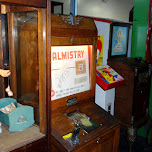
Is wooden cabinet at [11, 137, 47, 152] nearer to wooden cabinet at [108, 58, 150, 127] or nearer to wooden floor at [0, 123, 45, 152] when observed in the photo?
wooden floor at [0, 123, 45, 152]

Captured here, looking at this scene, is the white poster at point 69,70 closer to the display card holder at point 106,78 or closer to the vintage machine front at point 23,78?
the vintage machine front at point 23,78

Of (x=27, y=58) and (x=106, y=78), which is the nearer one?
(x=27, y=58)

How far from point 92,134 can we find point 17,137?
2.05 ft

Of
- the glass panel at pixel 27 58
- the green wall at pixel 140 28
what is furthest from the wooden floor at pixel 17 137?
the green wall at pixel 140 28

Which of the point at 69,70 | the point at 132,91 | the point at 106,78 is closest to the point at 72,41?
the point at 69,70

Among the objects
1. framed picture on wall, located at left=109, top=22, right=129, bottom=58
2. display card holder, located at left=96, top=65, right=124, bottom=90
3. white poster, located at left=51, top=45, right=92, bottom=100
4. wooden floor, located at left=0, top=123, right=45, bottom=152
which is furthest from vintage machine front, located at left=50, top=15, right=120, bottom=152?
framed picture on wall, located at left=109, top=22, right=129, bottom=58

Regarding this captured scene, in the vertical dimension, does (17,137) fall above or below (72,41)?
below

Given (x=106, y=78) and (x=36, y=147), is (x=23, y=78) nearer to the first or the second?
(x=36, y=147)

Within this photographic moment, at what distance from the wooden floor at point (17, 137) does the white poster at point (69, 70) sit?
33 centimetres

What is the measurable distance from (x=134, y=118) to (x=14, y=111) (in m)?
1.88

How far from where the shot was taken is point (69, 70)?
1.83 m

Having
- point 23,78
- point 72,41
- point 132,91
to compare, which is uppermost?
point 72,41

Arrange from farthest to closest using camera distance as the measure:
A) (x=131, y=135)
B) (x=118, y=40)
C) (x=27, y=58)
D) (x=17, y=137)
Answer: (x=118, y=40), (x=131, y=135), (x=27, y=58), (x=17, y=137)

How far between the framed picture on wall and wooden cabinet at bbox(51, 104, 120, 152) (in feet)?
4.31
